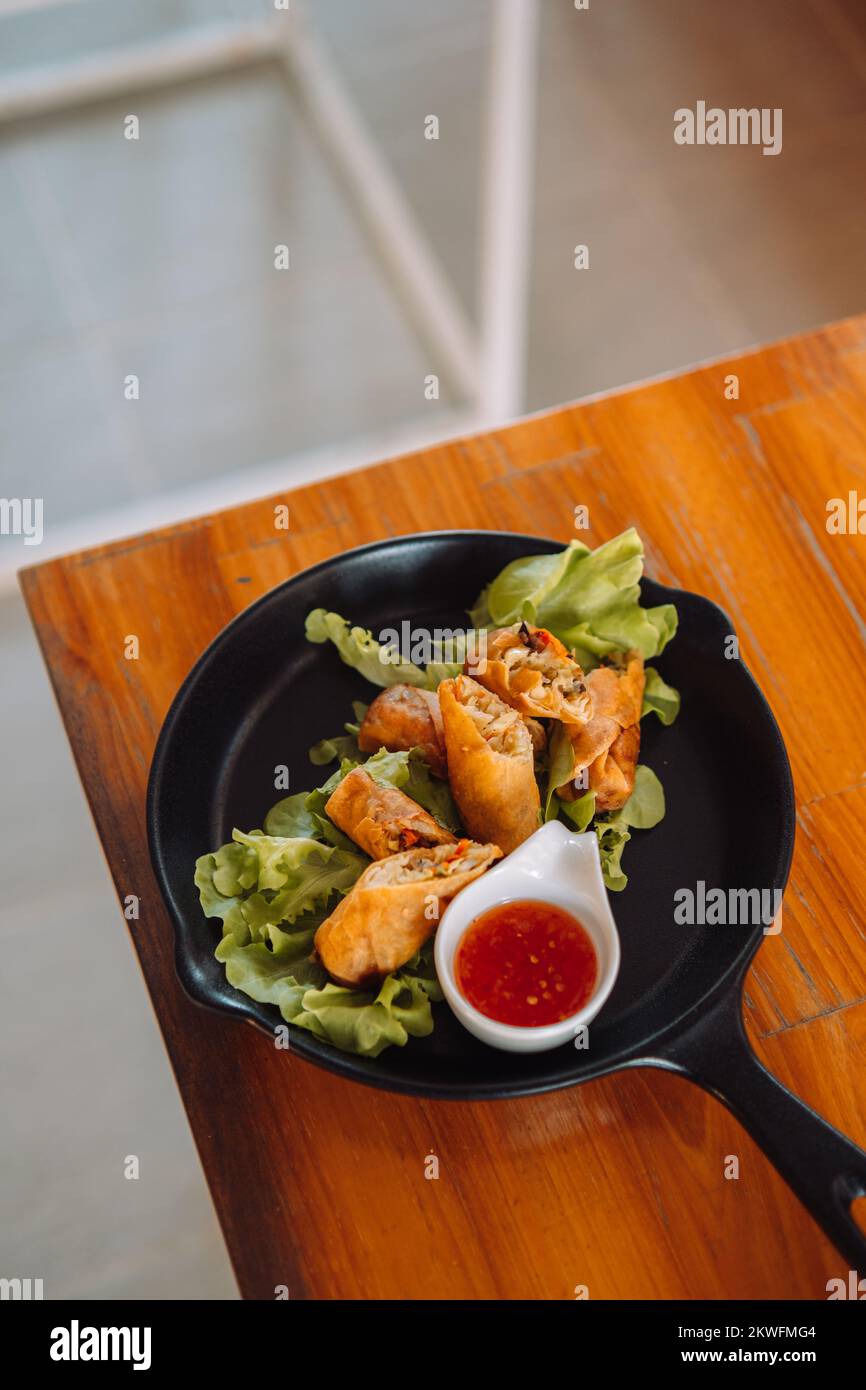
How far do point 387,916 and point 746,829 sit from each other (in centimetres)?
47

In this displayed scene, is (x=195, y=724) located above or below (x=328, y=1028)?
above

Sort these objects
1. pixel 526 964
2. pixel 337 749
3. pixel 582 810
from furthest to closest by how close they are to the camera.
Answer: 1. pixel 337 749
2. pixel 582 810
3. pixel 526 964

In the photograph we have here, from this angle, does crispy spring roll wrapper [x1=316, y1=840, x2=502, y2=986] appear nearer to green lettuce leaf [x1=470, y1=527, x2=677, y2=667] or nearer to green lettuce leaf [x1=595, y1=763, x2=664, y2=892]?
green lettuce leaf [x1=595, y1=763, x2=664, y2=892]

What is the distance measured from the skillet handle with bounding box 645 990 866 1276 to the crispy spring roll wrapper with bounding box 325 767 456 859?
347mm

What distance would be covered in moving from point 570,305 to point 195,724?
2133mm

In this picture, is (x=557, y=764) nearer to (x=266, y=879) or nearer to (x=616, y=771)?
(x=616, y=771)

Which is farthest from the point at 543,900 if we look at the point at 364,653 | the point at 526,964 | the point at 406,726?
the point at 364,653

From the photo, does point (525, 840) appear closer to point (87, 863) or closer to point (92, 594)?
point (92, 594)

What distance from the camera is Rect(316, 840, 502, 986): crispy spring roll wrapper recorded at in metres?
1.38

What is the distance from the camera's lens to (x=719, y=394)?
2.00 m

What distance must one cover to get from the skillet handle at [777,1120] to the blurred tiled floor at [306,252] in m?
1.41

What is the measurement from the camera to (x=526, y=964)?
141 cm

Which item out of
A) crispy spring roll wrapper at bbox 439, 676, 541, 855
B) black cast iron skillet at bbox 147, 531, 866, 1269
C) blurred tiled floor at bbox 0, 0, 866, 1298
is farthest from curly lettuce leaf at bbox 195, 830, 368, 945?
blurred tiled floor at bbox 0, 0, 866, 1298
